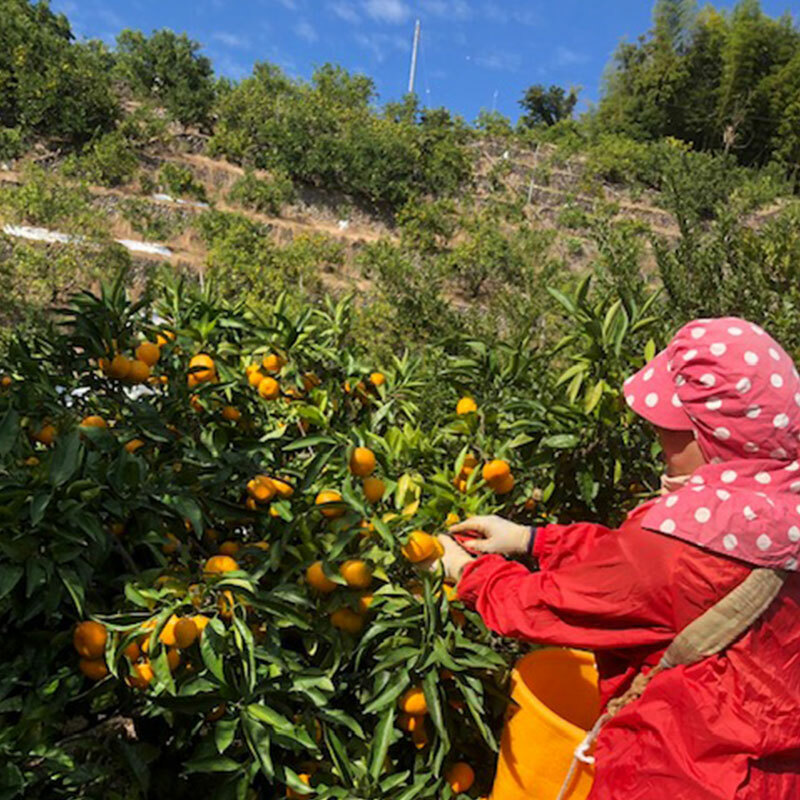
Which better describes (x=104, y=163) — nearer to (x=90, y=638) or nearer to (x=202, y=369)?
(x=202, y=369)

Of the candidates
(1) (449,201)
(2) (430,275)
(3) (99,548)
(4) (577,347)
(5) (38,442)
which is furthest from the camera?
(1) (449,201)

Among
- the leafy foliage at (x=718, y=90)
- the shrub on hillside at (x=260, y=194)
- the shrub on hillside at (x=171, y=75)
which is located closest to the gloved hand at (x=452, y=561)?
the shrub on hillside at (x=260, y=194)

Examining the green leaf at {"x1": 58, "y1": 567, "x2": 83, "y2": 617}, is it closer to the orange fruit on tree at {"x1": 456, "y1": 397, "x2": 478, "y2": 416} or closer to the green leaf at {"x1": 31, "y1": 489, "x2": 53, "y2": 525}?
the green leaf at {"x1": 31, "y1": 489, "x2": 53, "y2": 525}

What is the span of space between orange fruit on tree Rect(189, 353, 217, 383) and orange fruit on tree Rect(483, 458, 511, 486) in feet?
1.75

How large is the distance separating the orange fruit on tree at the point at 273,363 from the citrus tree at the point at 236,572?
0.09 ft

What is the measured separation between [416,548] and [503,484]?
0.88 feet

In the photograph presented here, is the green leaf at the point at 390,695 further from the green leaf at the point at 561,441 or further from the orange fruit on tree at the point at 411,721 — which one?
the green leaf at the point at 561,441

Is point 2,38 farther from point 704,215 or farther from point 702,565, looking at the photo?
point 702,565

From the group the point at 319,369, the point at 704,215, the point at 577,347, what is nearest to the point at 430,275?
the point at 577,347

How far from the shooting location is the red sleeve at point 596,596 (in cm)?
85

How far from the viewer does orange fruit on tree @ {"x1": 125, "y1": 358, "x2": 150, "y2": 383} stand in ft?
4.01

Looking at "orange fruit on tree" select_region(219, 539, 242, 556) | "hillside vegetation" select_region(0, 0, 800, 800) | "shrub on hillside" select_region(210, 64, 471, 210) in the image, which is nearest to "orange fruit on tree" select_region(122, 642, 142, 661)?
"hillside vegetation" select_region(0, 0, 800, 800)

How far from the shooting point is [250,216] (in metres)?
9.34

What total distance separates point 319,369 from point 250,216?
27.4 ft
